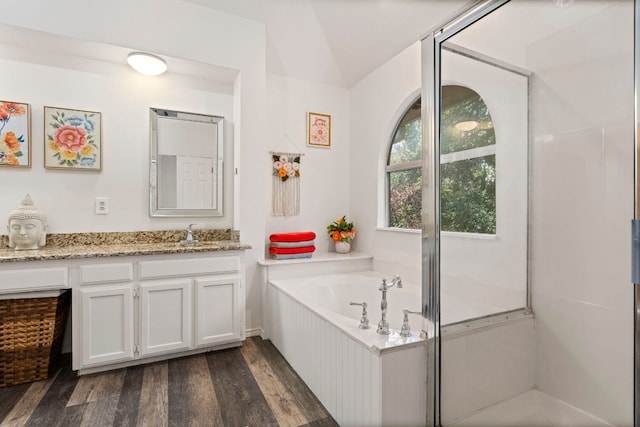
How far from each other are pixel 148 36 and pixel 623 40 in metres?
2.82

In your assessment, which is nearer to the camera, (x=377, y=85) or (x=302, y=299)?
(x=302, y=299)

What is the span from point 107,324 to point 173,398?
703 millimetres

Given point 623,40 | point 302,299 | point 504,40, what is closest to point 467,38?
point 504,40

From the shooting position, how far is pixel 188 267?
2.28 metres

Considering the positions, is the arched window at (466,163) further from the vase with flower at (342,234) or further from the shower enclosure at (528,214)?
the vase with flower at (342,234)

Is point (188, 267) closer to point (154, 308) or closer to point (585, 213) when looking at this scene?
point (154, 308)

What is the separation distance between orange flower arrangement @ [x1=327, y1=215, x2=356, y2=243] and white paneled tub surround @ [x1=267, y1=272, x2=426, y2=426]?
95 cm

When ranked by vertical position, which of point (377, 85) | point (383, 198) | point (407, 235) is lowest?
point (407, 235)

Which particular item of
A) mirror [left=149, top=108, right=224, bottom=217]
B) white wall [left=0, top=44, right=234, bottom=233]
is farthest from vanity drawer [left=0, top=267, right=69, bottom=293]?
mirror [left=149, top=108, right=224, bottom=217]

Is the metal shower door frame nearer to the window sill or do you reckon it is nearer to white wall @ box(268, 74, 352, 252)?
the window sill

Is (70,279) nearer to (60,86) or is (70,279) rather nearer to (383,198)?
(60,86)

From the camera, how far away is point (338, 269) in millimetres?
3037

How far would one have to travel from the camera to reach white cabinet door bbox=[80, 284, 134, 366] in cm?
200

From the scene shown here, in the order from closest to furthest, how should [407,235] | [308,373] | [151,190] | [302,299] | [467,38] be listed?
[467,38]
[308,373]
[302,299]
[151,190]
[407,235]
